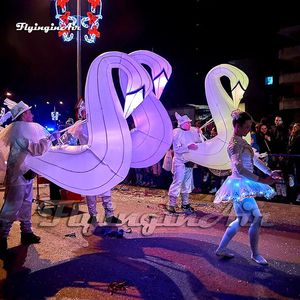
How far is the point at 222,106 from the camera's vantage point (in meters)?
7.46

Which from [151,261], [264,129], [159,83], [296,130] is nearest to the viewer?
[151,261]

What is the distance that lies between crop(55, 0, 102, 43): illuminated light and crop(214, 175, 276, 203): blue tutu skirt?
11019mm

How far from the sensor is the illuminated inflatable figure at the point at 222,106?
7.40 metres

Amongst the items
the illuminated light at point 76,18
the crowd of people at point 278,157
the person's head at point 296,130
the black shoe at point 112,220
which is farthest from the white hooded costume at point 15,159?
the illuminated light at point 76,18

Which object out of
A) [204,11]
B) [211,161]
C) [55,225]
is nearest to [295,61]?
[204,11]

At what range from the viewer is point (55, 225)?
7.57 m

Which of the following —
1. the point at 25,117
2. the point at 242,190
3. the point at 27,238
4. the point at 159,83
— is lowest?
the point at 27,238

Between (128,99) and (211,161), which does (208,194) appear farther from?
(128,99)

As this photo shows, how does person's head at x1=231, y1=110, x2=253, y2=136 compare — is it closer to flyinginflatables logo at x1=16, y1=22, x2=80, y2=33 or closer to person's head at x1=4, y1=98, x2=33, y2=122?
person's head at x1=4, y1=98, x2=33, y2=122

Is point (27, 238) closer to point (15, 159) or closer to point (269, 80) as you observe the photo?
point (15, 159)

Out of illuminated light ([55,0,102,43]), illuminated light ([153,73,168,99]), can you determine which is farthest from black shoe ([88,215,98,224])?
illuminated light ([55,0,102,43])

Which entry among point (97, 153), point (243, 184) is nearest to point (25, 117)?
point (97, 153)

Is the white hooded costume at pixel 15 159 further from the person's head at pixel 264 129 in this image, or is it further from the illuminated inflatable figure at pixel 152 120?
the person's head at pixel 264 129

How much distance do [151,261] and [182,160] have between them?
3723 millimetres
